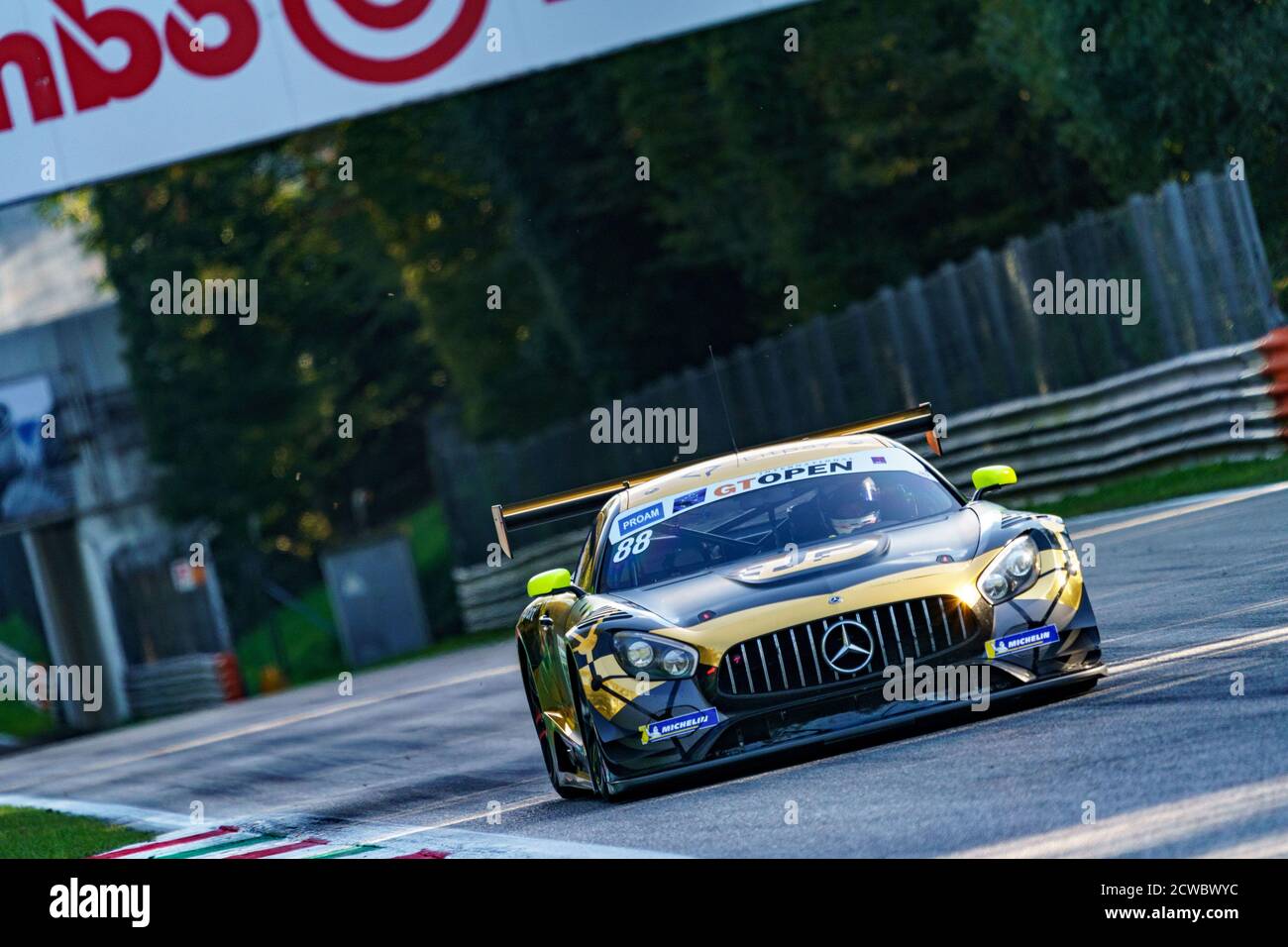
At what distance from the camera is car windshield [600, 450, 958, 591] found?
999cm

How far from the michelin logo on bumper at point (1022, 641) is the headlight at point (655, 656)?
46.5 inches

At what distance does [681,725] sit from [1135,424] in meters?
15.1

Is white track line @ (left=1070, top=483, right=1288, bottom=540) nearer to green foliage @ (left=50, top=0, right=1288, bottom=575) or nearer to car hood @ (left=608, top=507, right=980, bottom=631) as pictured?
green foliage @ (left=50, top=0, right=1288, bottom=575)

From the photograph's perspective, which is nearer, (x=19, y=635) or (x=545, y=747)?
(x=545, y=747)

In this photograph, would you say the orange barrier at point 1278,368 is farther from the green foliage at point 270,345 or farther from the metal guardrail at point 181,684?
the green foliage at point 270,345

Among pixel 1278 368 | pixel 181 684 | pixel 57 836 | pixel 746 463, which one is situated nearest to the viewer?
pixel 746 463

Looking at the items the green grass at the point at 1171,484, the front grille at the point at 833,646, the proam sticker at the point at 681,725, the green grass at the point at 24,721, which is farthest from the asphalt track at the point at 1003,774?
the green grass at the point at 24,721

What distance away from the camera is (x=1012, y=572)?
9070mm

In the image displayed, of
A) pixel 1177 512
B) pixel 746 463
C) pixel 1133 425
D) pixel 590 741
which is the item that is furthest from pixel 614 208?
pixel 590 741

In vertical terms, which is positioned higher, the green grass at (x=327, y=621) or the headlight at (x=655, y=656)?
the headlight at (x=655, y=656)

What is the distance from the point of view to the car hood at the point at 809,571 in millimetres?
9031

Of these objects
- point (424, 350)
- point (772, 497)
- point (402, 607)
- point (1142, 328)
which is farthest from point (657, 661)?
point (424, 350)

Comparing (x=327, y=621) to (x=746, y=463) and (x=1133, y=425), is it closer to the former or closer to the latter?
(x=1133, y=425)

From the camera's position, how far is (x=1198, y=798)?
6.75 metres
